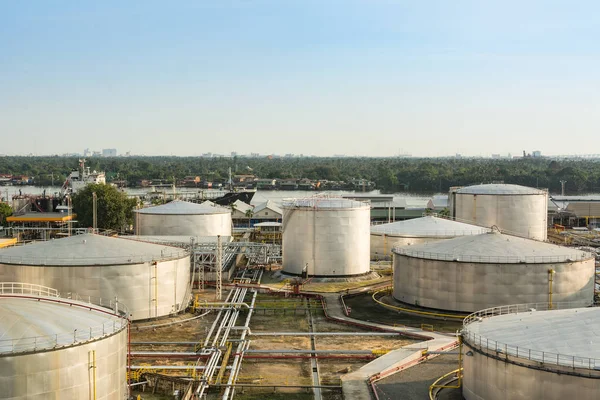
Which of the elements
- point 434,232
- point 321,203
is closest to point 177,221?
point 321,203

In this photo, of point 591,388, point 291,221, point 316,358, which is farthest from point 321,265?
point 591,388

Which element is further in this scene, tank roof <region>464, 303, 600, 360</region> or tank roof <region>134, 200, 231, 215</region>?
tank roof <region>134, 200, 231, 215</region>

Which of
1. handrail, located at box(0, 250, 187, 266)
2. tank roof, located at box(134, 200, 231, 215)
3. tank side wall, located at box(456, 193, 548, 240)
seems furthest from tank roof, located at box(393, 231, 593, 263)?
tank roof, located at box(134, 200, 231, 215)

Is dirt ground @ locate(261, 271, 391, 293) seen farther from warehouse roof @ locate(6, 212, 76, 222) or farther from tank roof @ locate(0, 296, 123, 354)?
warehouse roof @ locate(6, 212, 76, 222)

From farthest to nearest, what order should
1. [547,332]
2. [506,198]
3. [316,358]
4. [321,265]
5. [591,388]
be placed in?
[506,198], [321,265], [316,358], [547,332], [591,388]

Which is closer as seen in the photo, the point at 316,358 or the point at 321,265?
the point at 316,358

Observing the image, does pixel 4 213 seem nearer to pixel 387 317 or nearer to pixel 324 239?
pixel 324 239

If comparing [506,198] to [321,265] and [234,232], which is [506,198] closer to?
[321,265]
